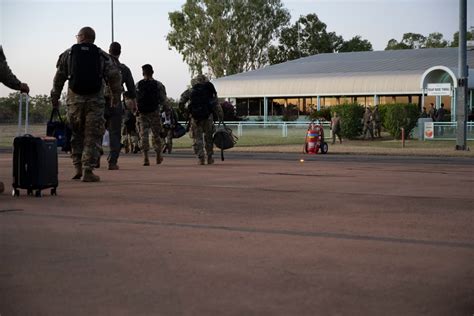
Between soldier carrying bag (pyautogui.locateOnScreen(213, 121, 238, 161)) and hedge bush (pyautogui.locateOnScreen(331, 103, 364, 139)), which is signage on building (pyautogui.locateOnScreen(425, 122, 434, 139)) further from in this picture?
soldier carrying bag (pyautogui.locateOnScreen(213, 121, 238, 161))

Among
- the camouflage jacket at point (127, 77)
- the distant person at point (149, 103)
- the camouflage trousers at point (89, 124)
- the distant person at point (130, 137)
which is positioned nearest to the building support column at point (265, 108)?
the distant person at point (130, 137)

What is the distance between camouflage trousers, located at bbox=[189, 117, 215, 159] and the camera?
17328mm

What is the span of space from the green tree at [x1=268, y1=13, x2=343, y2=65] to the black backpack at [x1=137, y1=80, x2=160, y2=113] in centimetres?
7733

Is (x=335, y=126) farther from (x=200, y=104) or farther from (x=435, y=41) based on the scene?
(x=435, y=41)

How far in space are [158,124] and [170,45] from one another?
70.6 metres

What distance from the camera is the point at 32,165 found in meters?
9.88

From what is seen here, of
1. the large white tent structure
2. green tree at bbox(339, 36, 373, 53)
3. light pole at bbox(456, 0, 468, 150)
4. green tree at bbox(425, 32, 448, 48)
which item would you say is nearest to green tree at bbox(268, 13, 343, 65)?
green tree at bbox(339, 36, 373, 53)

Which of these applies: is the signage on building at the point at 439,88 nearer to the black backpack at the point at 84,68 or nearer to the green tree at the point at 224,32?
the black backpack at the point at 84,68

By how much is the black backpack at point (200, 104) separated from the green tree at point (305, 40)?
77.0m

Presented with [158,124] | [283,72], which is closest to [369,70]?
[283,72]

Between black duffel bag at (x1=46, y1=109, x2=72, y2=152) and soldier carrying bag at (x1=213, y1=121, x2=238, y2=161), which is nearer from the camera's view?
black duffel bag at (x1=46, y1=109, x2=72, y2=152)

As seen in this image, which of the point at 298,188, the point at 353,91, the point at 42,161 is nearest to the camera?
the point at 42,161

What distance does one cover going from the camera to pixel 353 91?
5741 cm

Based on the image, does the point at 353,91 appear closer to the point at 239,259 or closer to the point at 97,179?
the point at 97,179
